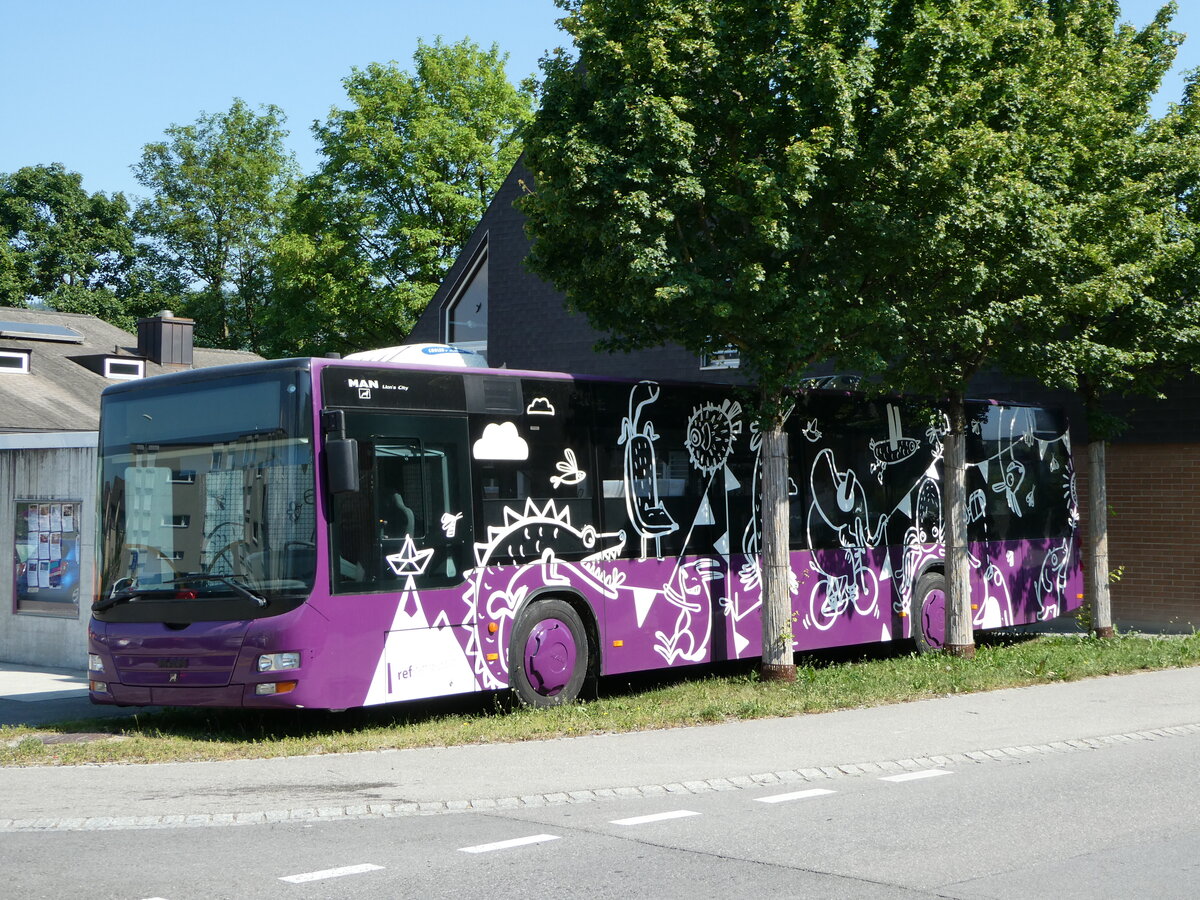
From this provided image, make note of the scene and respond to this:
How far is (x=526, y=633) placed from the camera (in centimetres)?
1205

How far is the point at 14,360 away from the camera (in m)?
→ 32.0

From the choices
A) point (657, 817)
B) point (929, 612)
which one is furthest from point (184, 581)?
point (929, 612)

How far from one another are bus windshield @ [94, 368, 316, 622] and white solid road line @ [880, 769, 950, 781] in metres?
4.38

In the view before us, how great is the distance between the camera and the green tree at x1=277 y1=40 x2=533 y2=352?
145 ft

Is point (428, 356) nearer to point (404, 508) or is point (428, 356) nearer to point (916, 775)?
point (404, 508)

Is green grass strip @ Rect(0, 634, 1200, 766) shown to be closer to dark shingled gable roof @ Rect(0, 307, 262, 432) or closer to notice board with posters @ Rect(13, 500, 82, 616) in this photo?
notice board with posters @ Rect(13, 500, 82, 616)

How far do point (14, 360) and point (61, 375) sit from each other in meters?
1.17

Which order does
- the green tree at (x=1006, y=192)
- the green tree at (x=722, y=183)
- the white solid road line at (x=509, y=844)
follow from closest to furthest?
the white solid road line at (x=509, y=844) < the green tree at (x=722, y=183) < the green tree at (x=1006, y=192)

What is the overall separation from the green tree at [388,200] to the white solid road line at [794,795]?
35.5m

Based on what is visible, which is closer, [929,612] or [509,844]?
[509,844]

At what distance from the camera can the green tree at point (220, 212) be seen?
194ft

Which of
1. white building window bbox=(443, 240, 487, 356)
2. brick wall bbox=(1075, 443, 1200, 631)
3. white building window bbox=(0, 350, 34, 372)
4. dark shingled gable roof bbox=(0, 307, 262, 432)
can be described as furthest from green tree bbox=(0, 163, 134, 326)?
brick wall bbox=(1075, 443, 1200, 631)

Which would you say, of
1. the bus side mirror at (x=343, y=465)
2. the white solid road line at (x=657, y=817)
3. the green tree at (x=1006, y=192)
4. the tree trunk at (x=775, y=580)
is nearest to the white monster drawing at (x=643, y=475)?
the tree trunk at (x=775, y=580)

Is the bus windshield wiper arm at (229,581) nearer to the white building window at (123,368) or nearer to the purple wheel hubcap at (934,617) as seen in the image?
the purple wheel hubcap at (934,617)
